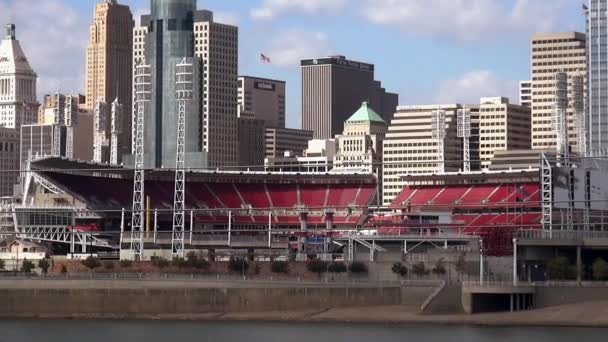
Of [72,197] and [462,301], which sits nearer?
[462,301]

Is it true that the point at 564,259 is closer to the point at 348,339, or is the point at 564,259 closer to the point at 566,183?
the point at 566,183

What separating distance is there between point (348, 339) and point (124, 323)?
20778 mm

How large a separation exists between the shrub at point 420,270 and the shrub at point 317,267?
798cm

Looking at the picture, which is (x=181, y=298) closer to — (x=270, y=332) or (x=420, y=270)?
(x=270, y=332)

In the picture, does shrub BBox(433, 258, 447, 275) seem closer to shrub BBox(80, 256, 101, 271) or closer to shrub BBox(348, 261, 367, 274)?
shrub BBox(348, 261, 367, 274)

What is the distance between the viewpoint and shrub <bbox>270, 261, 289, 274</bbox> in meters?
132

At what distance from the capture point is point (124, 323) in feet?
379

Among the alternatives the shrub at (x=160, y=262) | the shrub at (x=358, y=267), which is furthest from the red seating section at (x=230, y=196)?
the shrub at (x=358, y=267)

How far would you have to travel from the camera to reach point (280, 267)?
13175cm

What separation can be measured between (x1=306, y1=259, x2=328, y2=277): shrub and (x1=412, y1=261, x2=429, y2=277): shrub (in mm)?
7983

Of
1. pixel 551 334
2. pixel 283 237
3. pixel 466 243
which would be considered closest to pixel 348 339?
pixel 551 334

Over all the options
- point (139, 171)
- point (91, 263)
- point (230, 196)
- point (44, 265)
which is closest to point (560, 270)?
point (91, 263)

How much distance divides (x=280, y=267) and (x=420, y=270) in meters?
12.7

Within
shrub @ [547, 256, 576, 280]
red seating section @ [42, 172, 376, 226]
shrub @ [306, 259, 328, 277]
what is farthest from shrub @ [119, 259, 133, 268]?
red seating section @ [42, 172, 376, 226]
